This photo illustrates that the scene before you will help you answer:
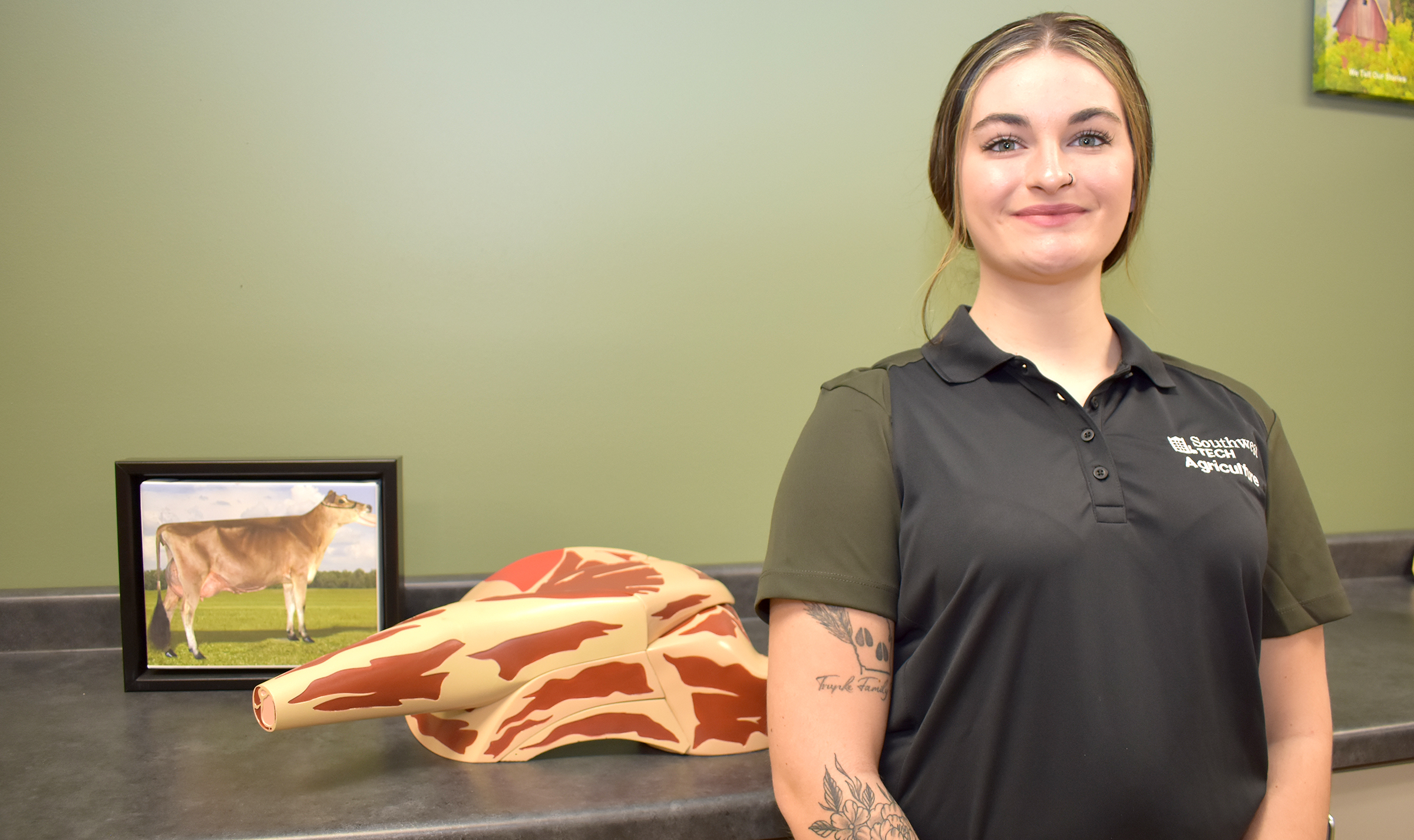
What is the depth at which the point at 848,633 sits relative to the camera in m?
0.72

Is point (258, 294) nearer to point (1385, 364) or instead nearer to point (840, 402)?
point (840, 402)

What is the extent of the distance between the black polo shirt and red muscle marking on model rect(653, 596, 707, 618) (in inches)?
8.9

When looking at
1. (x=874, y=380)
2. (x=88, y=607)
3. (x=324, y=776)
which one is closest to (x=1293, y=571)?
(x=874, y=380)

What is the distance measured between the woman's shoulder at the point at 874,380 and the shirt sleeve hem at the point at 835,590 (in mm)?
154

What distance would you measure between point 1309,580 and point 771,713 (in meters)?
0.49

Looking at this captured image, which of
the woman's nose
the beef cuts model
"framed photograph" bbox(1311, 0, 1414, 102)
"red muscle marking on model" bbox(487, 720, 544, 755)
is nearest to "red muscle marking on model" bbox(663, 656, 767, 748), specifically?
the beef cuts model

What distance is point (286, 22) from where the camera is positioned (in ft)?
3.98

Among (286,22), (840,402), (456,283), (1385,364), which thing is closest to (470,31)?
(286,22)

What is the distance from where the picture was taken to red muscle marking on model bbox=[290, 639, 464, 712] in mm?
828

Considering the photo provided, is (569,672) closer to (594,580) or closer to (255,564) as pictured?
(594,580)

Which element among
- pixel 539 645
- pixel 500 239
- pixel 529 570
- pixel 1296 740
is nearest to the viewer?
pixel 1296 740

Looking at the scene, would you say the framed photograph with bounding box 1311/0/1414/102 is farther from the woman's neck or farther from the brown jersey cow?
the brown jersey cow

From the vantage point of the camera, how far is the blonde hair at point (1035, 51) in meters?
0.79

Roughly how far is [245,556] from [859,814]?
0.81 metres
